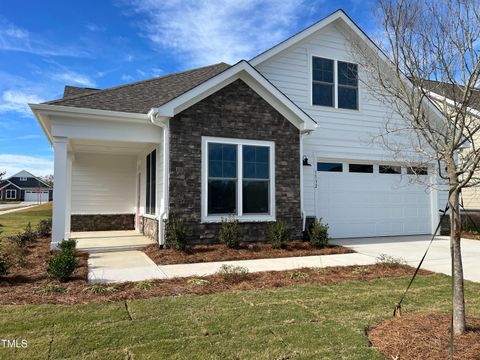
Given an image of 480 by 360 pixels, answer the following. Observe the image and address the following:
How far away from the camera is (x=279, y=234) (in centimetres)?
980

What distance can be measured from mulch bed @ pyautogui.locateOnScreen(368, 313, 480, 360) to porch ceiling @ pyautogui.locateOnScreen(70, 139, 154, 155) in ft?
28.5

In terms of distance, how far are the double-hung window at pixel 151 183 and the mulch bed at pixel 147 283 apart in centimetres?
364

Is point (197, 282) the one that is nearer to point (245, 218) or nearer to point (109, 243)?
point (245, 218)

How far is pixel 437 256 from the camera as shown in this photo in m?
8.99

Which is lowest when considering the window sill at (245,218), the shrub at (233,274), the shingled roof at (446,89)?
the shrub at (233,274)

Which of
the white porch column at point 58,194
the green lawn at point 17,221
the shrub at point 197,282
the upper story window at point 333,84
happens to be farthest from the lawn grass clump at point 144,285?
the green lawn at point 17,221

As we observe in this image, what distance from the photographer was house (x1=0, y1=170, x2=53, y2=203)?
7938cm

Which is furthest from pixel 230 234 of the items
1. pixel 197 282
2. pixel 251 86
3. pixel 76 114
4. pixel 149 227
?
pixel 76 114

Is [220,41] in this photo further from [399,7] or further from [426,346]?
[426,346]

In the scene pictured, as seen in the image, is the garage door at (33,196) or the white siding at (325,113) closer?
the white siding at (325,113)

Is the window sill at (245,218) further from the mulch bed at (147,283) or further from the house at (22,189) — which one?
the house at (22,189)

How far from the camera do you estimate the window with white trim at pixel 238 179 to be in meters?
9.78

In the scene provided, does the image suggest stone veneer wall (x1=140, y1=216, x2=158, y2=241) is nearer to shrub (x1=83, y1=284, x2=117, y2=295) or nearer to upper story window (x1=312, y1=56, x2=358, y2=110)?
shrub (x1=83, y1=284, x2=117, y2=295)

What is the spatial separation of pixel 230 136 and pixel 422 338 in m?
7.18
